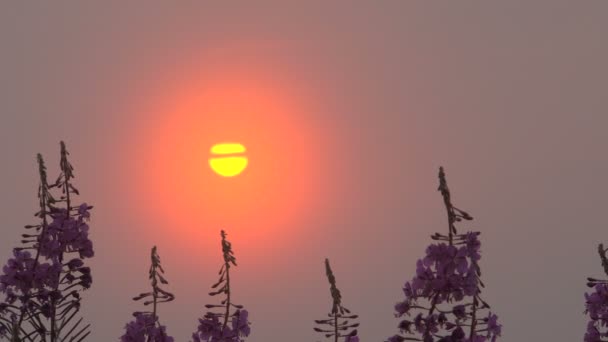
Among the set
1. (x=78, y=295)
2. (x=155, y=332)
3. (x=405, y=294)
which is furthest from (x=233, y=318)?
(x=405, y=294)

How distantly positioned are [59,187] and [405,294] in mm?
4087

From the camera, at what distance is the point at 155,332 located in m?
10.7

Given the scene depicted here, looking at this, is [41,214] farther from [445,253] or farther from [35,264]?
[445,253]

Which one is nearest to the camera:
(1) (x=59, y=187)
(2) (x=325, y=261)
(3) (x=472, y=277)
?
(3) (x=472, y=277)

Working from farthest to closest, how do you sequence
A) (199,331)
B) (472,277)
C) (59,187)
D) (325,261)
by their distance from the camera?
(199,331), (59,187), (325,261), (472,277)

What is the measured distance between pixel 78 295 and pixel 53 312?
0.35m

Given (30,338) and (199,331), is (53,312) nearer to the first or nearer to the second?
(30,338)

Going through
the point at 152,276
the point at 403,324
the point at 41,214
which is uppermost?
the point at 41,214

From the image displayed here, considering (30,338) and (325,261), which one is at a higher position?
(325,261)

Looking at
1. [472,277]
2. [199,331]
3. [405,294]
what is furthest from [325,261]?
[199,331]

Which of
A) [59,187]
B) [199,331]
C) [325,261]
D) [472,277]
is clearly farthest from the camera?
[199,331]

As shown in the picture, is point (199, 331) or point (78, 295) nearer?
point (78, 295)

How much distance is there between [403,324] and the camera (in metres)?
9.30

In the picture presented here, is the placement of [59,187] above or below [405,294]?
above
